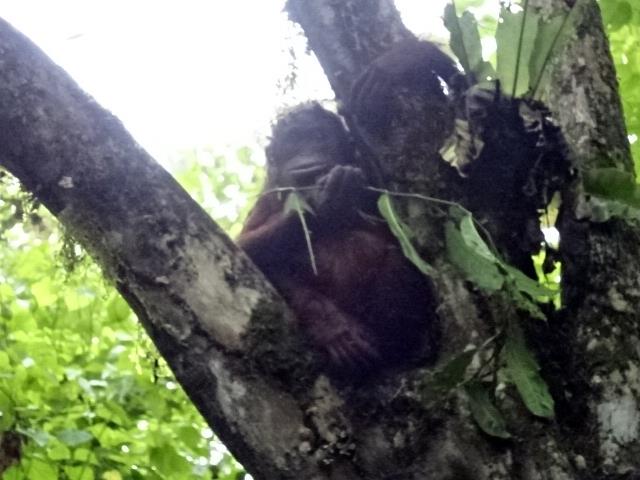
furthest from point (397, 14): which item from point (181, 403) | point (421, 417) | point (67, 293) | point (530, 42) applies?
point (181, 403)

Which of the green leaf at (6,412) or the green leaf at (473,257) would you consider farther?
the green leaf at (6,412)

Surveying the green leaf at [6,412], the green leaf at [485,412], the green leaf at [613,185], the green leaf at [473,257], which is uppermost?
the green leaf at [473,257]

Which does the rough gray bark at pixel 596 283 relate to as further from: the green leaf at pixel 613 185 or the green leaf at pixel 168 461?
the green leaf at pixel 168 461

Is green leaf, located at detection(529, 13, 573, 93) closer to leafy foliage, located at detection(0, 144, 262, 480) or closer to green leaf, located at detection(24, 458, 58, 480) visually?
leafy foliage, located at detection(0, 144, 262, 480)

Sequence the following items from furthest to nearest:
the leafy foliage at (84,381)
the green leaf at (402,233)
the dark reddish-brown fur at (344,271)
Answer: the leafy foliage at (84,381) < the dark reddish-brown fur at (344,271) < the green leaf at (402,233)

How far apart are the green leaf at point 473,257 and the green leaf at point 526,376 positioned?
0.15m

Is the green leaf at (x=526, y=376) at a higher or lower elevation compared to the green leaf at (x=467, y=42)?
lower

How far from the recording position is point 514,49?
2.17 meters

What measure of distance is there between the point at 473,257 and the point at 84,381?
2.29 m

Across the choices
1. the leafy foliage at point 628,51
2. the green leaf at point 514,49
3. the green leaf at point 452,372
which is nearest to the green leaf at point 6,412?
the green leaf at point 452,372

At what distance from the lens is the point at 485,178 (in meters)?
2.26

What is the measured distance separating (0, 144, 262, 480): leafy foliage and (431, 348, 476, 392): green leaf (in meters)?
1.42

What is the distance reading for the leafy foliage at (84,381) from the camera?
3.72 meters

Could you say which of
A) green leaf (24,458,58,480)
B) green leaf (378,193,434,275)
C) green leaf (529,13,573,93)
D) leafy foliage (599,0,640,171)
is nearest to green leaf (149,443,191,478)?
green leaf (24,458,58,480)
